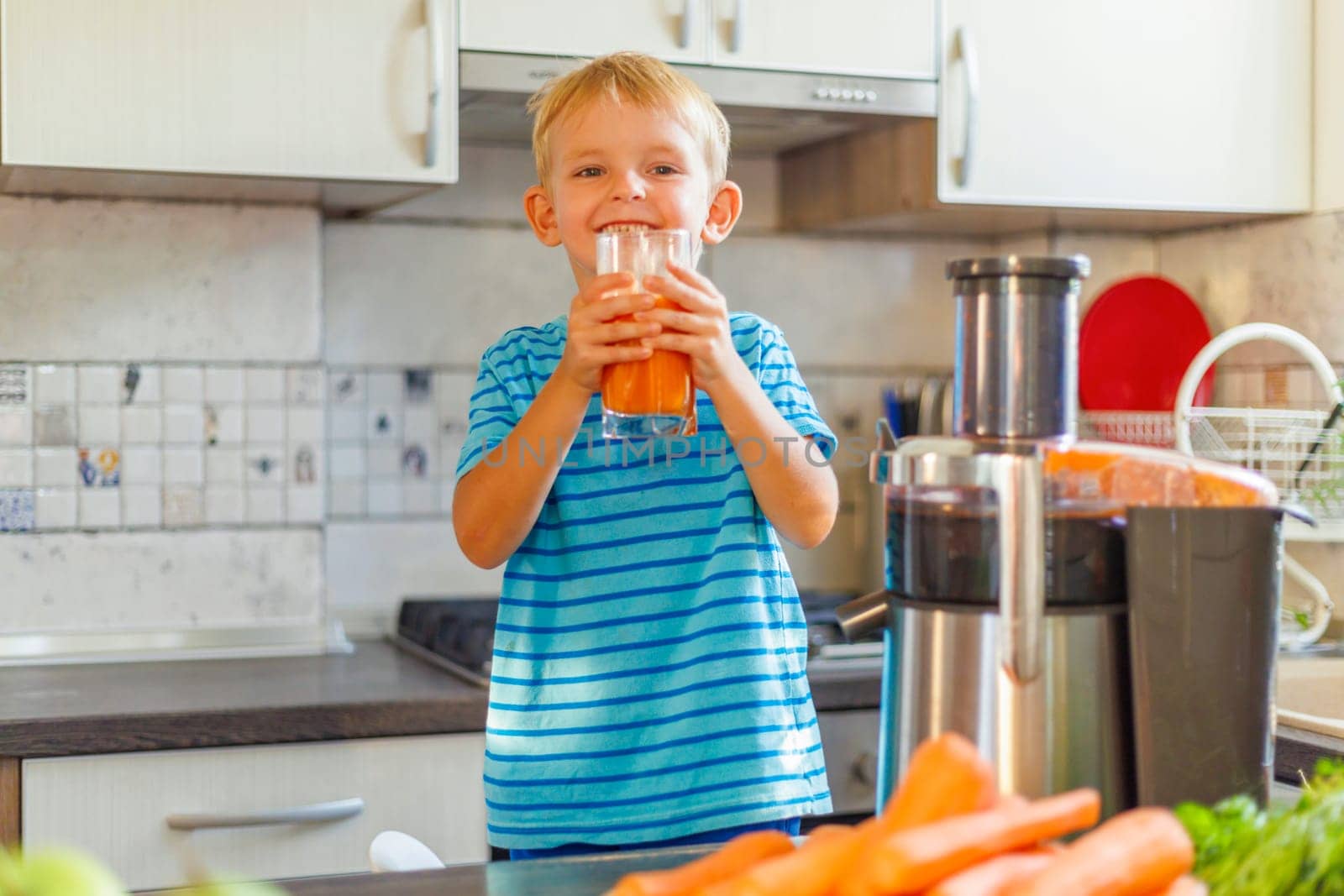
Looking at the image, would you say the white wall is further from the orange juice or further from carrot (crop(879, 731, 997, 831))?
carrot (crop(879, 731, 997, 831))

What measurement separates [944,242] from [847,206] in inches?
12.2

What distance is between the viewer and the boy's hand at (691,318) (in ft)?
3.33

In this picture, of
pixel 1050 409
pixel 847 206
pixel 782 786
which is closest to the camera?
pixel 1050 409

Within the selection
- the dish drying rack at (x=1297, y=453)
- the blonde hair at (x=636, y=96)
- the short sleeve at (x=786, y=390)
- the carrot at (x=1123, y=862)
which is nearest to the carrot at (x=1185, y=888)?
the carrot at (x=1123, y=862)

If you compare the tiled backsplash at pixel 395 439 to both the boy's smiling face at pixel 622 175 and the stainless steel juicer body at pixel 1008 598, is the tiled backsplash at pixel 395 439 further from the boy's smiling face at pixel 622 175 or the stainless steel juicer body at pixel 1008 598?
the stainless steel juicer body at pixel 1008 598

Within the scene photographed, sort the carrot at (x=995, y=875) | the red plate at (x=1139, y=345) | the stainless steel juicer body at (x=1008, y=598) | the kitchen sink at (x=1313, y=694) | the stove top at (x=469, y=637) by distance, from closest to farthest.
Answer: the carrot at (x=995, y=875) → the stainless steel juicer body at (x=1008, y=598) → the kitchen sink at (x=1313, y=694) → the stove top at (x=469, y=637) → the red plate at (x=1139, y=345)

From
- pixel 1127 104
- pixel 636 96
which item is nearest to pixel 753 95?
pixel 1127 104

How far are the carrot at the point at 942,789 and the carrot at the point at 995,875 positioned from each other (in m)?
0.03

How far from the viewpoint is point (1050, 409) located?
841 millimetres

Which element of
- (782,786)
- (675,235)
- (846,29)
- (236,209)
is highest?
(846,29)

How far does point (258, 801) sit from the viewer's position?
1651 millimetres

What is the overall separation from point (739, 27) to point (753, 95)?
0.09 metres

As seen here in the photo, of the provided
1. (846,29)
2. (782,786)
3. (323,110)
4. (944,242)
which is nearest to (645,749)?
(782,786)

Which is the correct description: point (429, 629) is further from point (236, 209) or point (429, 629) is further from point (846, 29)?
point (846, 29)
